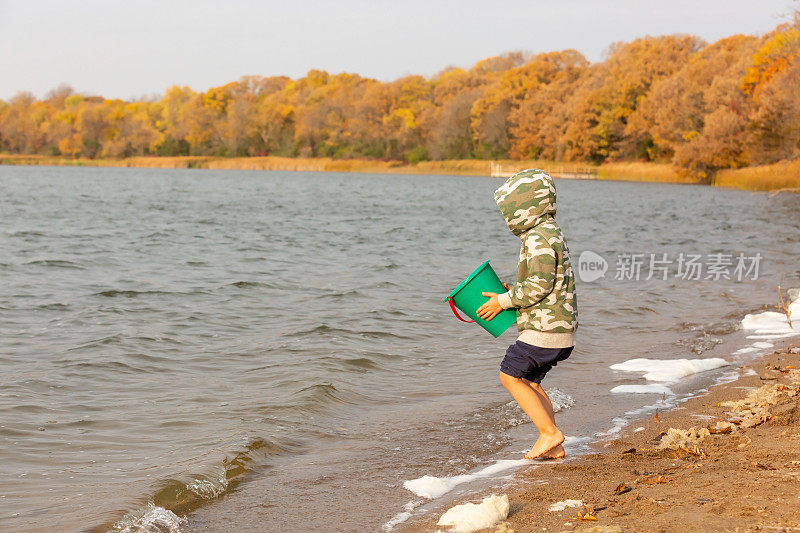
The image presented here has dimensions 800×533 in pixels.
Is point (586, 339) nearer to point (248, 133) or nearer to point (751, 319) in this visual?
point (751, 319)

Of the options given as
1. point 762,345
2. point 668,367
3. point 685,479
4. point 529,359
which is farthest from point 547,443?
point 762,345

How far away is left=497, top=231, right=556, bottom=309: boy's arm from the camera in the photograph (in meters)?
4.42

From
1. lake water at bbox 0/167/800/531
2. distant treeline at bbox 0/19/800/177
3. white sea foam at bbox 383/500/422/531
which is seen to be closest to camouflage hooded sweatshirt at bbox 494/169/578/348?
lake water at bbox 0/167/800/531

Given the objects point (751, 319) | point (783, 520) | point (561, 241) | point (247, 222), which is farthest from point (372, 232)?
point (783, 520)

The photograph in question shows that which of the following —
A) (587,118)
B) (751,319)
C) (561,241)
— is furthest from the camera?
(587,118)

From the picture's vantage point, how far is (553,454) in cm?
479

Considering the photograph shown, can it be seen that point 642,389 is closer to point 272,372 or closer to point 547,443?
point 547,443

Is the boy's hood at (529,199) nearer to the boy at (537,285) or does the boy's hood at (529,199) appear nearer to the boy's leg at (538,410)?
the boy at (537,285)

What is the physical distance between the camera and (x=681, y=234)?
2397 centimetres

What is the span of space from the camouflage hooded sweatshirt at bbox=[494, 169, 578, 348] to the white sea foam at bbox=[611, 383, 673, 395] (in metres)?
2.43

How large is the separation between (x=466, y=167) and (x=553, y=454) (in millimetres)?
95126

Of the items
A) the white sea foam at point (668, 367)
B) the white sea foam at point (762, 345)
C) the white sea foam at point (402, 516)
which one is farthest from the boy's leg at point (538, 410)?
the white sea foam at point (762, 345)

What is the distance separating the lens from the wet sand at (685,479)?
3.22m

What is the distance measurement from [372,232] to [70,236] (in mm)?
8599
